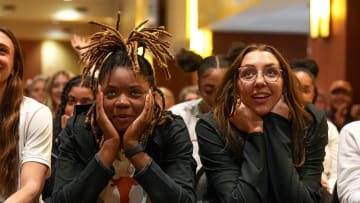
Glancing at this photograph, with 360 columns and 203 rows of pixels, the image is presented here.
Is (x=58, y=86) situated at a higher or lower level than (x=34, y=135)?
higher

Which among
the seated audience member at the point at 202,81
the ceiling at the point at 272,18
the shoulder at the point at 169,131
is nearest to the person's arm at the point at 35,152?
the shoulder at the point at 169,131

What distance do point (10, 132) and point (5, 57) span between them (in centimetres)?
30

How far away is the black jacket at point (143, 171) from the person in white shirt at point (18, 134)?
0.46 ft

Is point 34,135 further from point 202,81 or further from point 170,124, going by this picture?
point 202,81

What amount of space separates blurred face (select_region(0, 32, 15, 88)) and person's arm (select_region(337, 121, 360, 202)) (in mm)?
1355

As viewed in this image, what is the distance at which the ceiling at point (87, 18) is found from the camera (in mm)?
8922

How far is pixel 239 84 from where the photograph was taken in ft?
8.02

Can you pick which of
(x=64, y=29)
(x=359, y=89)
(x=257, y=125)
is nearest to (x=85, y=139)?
(x=257, y=125)

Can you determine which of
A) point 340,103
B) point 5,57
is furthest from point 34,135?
point 340,103

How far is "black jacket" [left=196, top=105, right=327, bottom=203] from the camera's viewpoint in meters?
2.26

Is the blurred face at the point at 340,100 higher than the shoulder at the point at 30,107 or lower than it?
lower

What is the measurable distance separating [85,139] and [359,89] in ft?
15.4

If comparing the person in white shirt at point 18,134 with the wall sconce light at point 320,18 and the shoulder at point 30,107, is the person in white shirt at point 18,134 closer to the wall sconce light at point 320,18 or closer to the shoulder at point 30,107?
the shoulder at point 30,107

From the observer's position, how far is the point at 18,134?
2.39m
